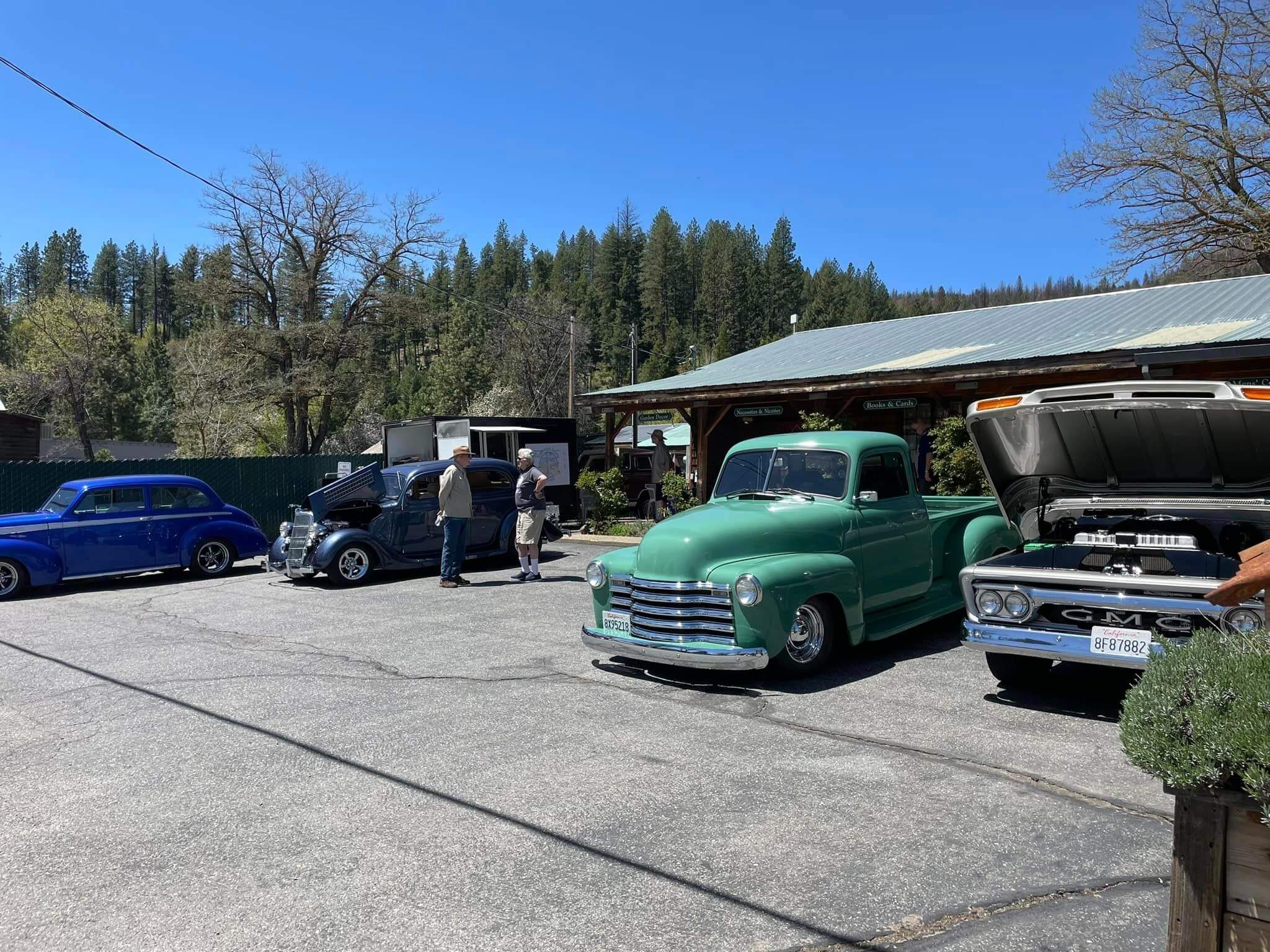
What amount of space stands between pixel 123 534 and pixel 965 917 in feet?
→ 44.2

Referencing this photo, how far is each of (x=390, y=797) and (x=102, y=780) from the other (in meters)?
1.70

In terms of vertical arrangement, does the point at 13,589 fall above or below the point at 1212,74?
below

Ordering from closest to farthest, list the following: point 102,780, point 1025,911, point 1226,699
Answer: point 1226,699, point 1025,911, point 102,780

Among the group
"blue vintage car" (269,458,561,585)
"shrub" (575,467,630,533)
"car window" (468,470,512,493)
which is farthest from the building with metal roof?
"blue vintage car" (269,458,561,585)

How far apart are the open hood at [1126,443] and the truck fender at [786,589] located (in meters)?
1.37

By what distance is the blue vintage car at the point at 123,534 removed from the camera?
12.9 m

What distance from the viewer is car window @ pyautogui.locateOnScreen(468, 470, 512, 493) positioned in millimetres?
14227

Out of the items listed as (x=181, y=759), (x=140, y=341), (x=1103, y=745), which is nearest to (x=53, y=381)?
(x=181, y=759)

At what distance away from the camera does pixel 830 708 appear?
250 inches

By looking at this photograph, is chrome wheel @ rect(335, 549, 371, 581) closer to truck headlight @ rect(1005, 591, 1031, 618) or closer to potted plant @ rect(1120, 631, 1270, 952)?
truck headlight @ rect(1005, 591, 1031, 618)

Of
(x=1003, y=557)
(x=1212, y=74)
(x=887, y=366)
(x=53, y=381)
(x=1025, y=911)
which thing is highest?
(x=1212, y=74)

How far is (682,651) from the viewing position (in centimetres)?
668

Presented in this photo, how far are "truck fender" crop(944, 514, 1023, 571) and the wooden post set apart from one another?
6435mm

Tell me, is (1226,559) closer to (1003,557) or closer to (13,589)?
(1003,557)
